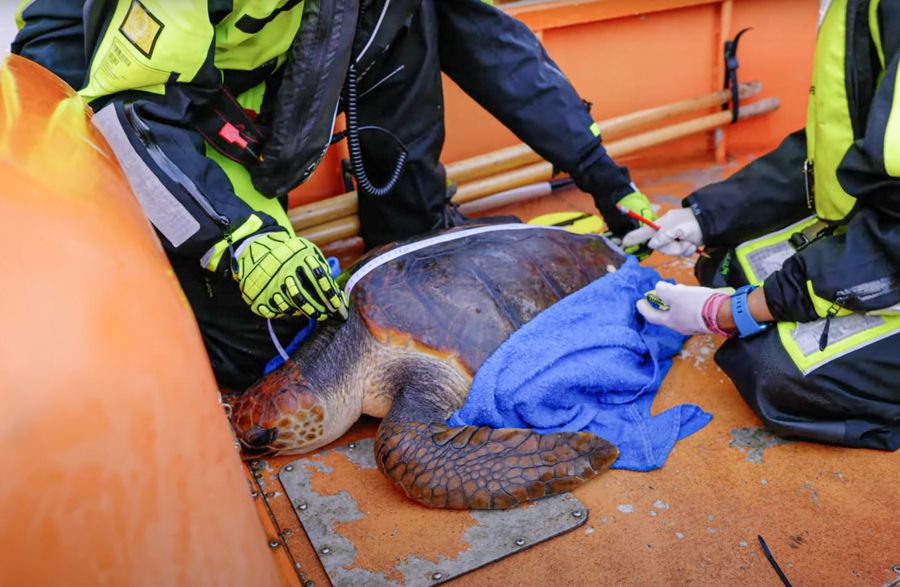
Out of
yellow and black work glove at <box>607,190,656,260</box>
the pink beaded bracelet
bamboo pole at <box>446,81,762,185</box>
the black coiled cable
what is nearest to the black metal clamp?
bamboo pole at <box>446,81,762,185</box>

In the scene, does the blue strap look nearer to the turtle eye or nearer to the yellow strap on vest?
the turtle eye

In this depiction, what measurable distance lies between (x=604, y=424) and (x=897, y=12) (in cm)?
118

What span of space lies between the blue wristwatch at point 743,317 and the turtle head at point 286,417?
1.07 meters

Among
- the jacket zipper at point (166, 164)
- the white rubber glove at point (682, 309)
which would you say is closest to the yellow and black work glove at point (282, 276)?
the jacket zipper at point (166, 164)

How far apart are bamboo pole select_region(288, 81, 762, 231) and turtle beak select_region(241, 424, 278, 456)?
1169 millimetres

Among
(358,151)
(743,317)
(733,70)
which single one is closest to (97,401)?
(743,317)

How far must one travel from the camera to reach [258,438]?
190 centimetres

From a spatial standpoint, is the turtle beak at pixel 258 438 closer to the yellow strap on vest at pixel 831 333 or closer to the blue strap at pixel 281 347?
the blue strap at pixel 281 347

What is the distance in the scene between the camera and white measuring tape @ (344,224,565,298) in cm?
219

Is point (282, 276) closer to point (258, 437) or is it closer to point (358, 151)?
point (258, 437)

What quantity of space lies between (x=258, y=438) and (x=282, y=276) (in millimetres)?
428

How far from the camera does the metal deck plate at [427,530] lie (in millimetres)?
1531

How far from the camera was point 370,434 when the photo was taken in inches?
83.1

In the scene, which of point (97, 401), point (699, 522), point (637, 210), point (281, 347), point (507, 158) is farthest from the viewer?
point (507, 158)
